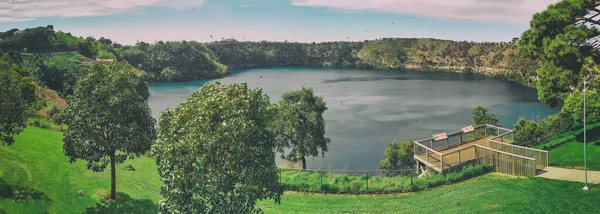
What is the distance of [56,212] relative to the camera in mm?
21500

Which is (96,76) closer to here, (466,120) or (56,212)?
(56,212)

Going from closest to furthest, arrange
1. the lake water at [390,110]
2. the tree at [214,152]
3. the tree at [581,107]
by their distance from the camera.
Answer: the tree at [214,152] < the tree at [581,107] < the lake water at [390,110]

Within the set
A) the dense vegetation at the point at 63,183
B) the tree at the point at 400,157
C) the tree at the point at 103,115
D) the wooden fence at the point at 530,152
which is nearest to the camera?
the dense vegetation at the point at 63,183

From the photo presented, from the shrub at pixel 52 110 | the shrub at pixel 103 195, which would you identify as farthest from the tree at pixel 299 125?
the shrub at pixel 52 110

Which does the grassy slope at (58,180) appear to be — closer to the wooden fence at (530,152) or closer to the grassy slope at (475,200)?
the grassy slope at (475,200)

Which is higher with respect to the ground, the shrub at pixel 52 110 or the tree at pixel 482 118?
the shrub at pixel 52 110

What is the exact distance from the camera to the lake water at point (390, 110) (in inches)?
2512

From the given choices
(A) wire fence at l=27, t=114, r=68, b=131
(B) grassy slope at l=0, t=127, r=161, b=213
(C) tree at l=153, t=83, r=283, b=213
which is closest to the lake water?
(A) wire fence at l=27, t=114, r=68, b=131

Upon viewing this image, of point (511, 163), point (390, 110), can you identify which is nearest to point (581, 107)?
point (511, 163)

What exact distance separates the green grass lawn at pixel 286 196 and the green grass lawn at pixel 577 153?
4580mm

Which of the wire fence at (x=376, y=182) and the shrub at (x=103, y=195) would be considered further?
the wire fence at (x=376, y=182)

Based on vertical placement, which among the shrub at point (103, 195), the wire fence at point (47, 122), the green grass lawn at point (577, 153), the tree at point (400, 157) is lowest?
the tree at point (400, 157)

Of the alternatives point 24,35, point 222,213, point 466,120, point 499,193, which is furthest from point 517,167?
point 24,35

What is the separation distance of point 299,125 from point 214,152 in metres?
30.2
